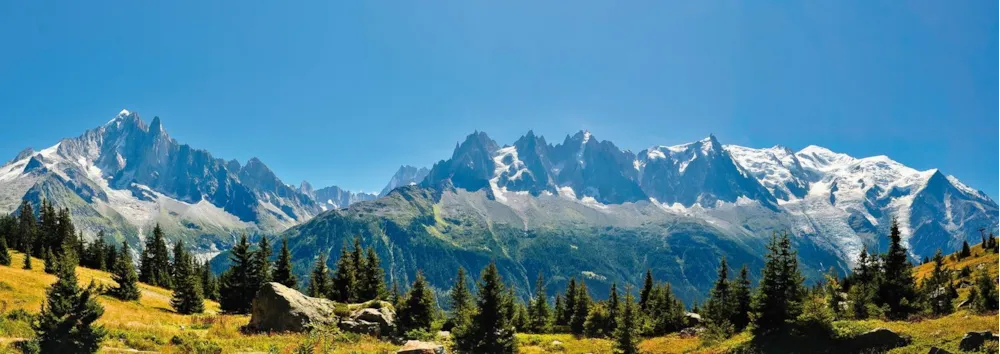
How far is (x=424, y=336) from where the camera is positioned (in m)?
40.2

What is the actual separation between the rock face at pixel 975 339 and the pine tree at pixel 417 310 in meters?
36.2

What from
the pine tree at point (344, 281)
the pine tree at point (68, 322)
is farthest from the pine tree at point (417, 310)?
the pine tree at point (68, 322)

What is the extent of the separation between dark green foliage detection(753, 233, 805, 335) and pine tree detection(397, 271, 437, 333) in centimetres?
2759

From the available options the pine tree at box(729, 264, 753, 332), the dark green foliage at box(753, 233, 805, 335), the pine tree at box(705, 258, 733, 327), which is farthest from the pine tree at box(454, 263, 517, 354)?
the pine tree at box(729, 264, 753, 332)

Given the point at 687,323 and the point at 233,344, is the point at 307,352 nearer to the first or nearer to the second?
the point at 233,344

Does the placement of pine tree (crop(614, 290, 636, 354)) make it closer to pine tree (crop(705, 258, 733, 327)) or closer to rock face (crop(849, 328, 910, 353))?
pine tree (crop(705, 258, 733, 327))

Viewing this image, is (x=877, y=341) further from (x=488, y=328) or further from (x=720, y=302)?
(x=720, y=302)

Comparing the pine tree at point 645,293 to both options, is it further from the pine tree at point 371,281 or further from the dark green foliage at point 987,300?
the dark green foliage at point 987,300

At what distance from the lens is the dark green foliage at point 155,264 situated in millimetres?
100125

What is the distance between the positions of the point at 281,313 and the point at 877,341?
38.6m

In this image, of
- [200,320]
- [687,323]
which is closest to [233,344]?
[200,320]

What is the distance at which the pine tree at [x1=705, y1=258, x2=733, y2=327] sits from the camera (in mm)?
44844

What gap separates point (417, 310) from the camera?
45.2 meters

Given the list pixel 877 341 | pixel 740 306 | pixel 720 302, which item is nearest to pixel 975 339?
pixel 877 341
